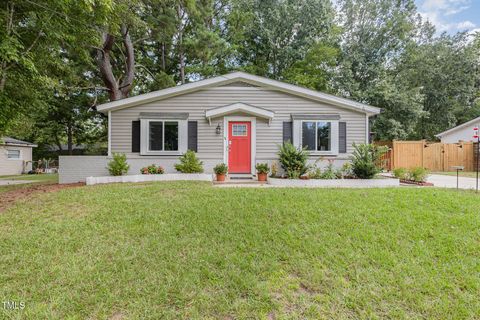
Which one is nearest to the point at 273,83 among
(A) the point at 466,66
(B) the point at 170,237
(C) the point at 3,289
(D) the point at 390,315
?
(B) the point at 170,237

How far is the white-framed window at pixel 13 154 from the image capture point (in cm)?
1853

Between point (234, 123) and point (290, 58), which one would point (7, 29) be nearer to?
point (234, 123)

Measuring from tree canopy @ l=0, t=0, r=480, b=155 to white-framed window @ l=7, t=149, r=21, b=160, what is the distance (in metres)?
1.93

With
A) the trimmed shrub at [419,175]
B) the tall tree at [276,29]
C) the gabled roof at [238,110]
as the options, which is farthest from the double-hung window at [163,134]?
the tall tree at [276,29]

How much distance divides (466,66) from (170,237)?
26596 millimetres

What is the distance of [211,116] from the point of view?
9062mm

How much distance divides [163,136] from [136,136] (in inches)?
39.3

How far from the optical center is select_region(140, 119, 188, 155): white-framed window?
9.09 meters

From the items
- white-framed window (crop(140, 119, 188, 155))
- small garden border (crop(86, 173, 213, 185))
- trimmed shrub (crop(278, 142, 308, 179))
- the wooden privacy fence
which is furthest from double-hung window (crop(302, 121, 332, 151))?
the wooden privacy fence

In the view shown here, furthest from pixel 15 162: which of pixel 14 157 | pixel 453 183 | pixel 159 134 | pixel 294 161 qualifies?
pixel 453 183

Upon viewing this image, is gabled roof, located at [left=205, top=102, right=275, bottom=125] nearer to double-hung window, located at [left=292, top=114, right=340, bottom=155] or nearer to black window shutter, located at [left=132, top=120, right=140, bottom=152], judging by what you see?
double-hung window, located at [left=292, top=114, right=340, bottom=155]

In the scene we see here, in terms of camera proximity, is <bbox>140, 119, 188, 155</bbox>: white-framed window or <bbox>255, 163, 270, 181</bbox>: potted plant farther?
<bbox>140, 119, 188, 155</bbox>: white-framed window

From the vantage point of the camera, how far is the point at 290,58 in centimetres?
1770

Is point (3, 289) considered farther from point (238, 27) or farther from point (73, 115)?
point (73, 115)
